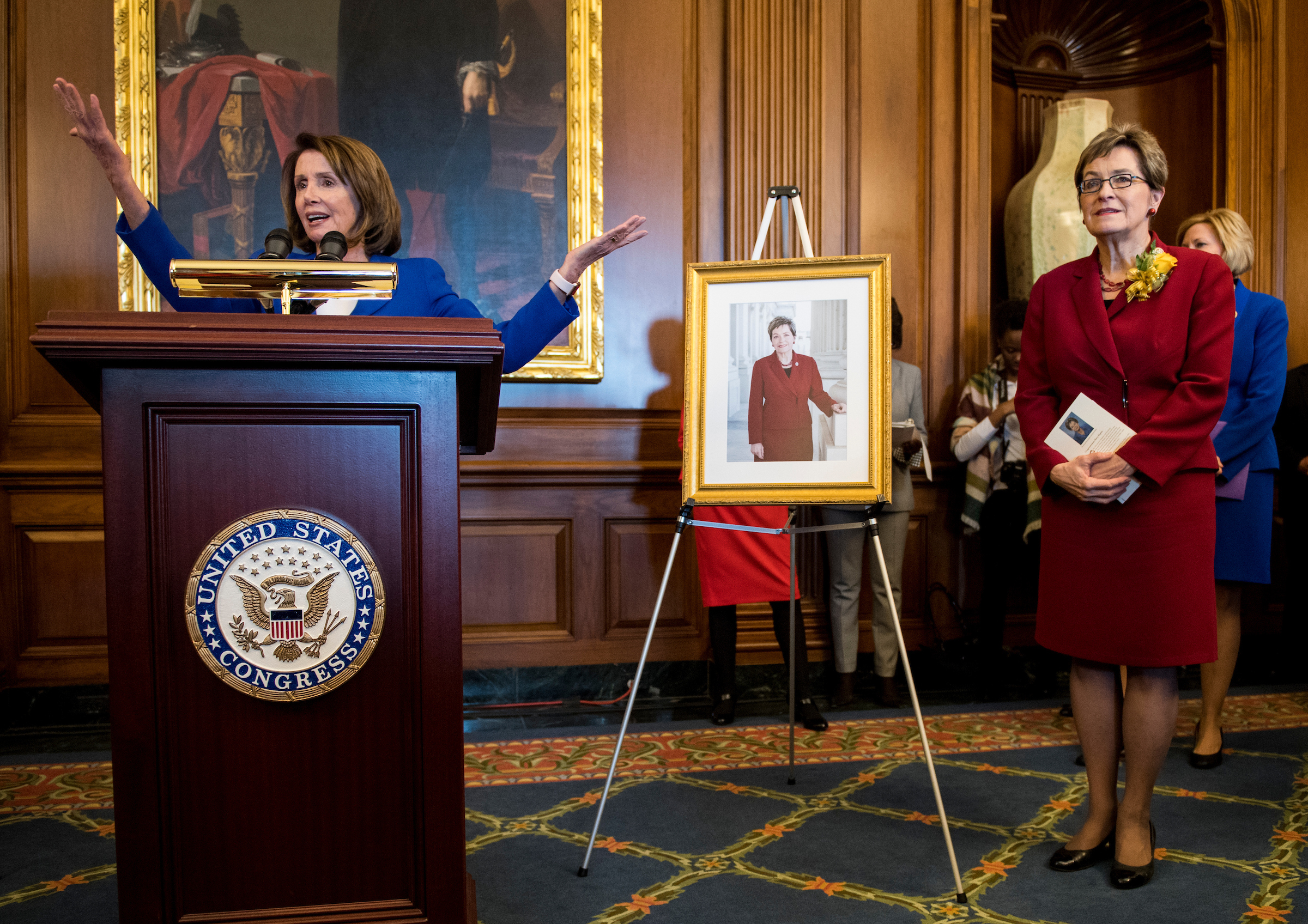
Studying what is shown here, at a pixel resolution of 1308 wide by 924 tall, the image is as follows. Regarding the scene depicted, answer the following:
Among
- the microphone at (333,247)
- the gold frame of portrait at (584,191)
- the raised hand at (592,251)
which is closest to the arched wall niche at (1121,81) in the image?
the gold frame of portrait at (584,191)

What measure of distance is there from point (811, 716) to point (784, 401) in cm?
151

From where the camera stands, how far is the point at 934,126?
4.50m

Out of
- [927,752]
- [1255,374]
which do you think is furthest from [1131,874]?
[1255,374]

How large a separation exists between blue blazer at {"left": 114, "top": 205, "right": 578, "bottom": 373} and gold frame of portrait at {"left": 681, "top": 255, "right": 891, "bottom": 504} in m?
0.77

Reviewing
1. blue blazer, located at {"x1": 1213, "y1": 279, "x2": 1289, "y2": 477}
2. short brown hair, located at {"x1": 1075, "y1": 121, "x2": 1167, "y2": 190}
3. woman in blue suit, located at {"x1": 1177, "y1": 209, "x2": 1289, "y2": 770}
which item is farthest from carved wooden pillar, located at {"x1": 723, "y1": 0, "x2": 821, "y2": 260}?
short brown hair, located at {"x1": 1075, "y1": 121, "x2": 1167, "y2": 190}

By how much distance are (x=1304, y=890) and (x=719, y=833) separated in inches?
52.3

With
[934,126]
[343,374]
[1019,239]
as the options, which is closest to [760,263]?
[343,374]

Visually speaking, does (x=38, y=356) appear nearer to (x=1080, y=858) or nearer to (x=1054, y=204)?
(x=1080, y=858)

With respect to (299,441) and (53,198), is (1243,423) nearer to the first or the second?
(299,441)

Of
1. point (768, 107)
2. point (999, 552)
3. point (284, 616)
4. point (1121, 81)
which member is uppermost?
point (1121, 81)

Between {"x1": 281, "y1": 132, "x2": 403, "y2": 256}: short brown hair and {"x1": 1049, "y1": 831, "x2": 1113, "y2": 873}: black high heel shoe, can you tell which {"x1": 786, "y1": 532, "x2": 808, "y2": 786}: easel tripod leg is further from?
{"x1": 281, "y1": 132, "x2": 403, "y2": 256}: short brown hair

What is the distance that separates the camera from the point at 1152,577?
213cm

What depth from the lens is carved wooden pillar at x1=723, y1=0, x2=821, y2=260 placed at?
4266mm

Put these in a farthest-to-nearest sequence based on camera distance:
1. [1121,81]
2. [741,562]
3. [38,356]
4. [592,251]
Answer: [1121,81]
[38,356]
[741,562]
[592,251]
